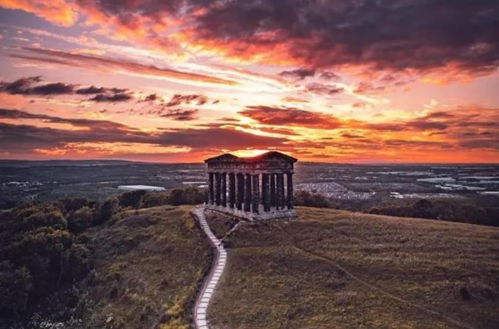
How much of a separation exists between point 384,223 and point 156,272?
3237 cm

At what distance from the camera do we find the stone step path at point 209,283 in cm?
Result: 3769

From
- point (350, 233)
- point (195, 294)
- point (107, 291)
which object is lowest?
point (107, 291)

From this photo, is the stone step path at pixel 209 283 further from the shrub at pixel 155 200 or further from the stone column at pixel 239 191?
the shrub at pixel 155 200

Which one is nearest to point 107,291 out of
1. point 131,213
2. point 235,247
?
point 235,247

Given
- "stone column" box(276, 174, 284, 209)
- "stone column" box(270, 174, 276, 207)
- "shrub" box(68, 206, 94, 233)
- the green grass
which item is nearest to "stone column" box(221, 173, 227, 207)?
the green grass

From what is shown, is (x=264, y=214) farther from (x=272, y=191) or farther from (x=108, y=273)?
(x=108, y=273)

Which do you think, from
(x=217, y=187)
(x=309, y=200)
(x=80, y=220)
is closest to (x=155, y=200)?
(x=80, y=220)

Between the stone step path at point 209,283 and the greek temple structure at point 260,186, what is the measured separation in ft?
23.0

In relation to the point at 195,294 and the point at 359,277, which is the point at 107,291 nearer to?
the point at 195,294

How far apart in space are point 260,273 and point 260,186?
26.5 meters

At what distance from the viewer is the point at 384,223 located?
202 ft

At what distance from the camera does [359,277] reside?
43.6m

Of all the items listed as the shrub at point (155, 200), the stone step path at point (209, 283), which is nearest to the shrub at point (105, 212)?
the shrub at point (155, 200)

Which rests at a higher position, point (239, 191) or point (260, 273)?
point (239, 191)
